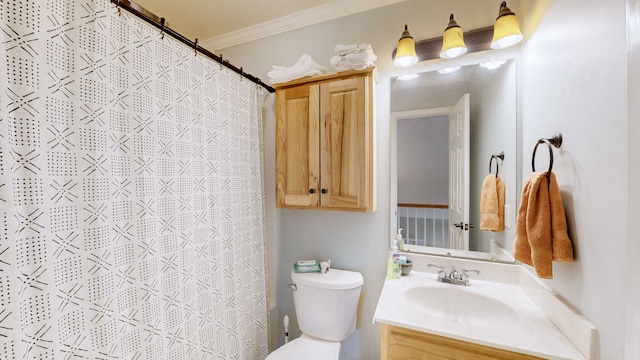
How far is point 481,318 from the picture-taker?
116 centimetres

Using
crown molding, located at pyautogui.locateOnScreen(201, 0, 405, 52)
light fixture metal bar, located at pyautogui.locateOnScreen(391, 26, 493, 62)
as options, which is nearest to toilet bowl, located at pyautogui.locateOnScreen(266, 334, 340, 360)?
light fixture metal bar, located at pyautogui.locateOnScreen(391, 26, 493, 62)

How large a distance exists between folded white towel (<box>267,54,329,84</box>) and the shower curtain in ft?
0.98

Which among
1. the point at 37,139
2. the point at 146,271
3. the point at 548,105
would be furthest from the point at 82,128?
the point at 548,105

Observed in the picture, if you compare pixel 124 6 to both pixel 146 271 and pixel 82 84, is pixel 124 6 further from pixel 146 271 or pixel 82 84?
pixel 146 271

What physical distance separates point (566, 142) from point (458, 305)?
34.1 inches

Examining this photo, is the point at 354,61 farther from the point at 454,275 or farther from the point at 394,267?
the point at 454,275

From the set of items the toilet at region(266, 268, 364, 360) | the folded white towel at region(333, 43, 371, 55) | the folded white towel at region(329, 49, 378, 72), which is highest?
the folded white towel at region(333, 43, 371, 55)

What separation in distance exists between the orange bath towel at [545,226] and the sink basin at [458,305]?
0.32 m

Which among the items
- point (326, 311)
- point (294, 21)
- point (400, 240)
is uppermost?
point (294, 21)

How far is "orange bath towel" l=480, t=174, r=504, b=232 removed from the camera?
4.32 ft

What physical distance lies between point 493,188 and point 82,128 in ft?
5.96

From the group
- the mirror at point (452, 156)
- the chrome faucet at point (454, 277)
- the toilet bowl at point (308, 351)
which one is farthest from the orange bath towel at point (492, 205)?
the toilet bowl at point (308, 351)

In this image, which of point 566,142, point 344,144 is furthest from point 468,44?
point 344,144

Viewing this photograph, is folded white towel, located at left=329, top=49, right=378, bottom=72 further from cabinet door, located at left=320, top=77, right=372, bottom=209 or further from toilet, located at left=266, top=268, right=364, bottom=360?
toilet, located at left=266, top=268, right=364, bottom=360
